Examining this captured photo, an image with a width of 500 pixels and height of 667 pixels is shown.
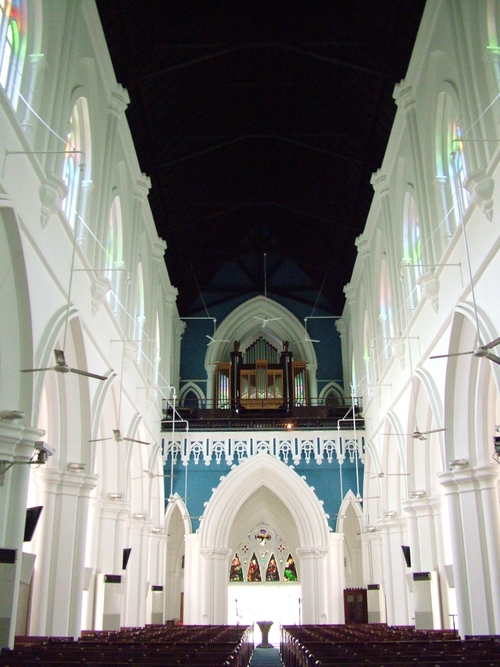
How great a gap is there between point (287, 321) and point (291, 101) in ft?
37.6

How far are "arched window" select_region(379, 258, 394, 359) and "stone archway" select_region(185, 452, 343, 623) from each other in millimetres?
6225

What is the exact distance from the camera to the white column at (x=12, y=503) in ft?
29.6

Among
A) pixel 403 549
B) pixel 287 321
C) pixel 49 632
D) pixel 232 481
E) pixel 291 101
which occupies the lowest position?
pixel 49 632

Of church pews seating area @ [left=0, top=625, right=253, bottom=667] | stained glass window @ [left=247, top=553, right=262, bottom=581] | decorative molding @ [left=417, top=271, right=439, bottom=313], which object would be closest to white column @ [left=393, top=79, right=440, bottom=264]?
decorative molding @ [left=417, top=271, right=439, bottom=313]

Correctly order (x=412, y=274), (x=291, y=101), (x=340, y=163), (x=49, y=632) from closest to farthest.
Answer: (x=49, y=632) < (x=412, y=274) < (x=291, y=101) < (x=340, y=163)

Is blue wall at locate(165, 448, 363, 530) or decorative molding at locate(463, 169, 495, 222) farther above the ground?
decorative molding at locate(463, 169, 495, 222)

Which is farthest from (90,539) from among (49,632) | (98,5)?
(98,5)

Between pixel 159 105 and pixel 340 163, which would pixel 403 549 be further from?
pixel 159 105

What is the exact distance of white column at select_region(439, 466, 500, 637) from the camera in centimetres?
1178

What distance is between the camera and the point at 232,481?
74.7 feet

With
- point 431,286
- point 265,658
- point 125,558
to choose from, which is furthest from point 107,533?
point 431,286

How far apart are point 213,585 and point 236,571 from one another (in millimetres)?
6018

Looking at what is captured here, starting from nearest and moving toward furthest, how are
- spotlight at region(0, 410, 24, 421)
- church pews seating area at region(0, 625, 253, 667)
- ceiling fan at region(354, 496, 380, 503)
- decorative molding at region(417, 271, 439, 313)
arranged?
church pews seating area at region(0, 625, 253, 667) → spotlight at region(0, 410, 24, 421) → decorative molding at region(417, 271, 439, 313) → ceiling fan at region(354, 496, 380, 503)

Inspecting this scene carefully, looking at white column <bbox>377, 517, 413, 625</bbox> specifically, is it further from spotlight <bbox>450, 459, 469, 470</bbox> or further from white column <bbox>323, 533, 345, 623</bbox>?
spotlight <bbox>450, 459, 469, 470</bbox>
